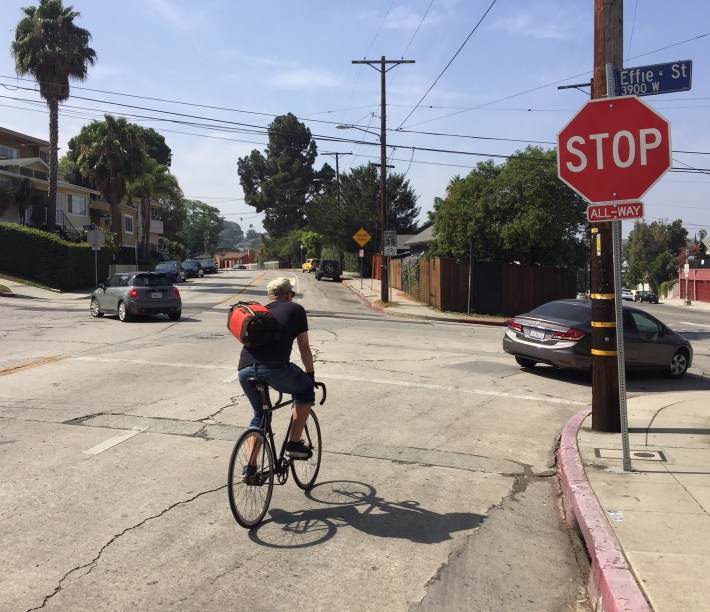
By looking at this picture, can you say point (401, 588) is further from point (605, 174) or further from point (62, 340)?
point (62, 340)

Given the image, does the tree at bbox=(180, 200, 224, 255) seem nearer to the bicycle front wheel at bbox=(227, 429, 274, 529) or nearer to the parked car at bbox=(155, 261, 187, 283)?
the parked car at bbox=(155, 261, 187, 283)

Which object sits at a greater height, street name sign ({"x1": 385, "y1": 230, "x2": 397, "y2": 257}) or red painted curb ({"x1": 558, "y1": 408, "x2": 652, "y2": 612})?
street name sign ({"x1": 385, "y1": 230, "x2": 397, "y2": 257})

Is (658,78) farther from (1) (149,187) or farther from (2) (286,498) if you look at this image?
(1) (149,187)

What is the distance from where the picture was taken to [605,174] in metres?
6.20

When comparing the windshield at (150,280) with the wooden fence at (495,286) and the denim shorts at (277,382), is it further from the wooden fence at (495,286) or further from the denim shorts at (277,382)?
the denim shorts at (277,382)

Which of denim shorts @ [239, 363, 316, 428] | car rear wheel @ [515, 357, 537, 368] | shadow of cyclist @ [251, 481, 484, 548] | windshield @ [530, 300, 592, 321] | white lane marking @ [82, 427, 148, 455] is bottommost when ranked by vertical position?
shadow of cyclist @ [251, 481, 484, 548]

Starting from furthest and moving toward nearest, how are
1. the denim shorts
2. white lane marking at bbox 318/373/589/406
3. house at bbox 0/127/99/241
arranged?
house at bbox 0/127/99/241 → white lane marking at bbox 318/373/589/406 → the denim shorts

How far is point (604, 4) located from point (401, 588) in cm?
668

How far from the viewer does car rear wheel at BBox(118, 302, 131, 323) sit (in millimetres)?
19750

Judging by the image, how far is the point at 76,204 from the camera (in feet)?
161

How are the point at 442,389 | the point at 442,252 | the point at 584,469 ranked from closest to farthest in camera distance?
the point at 584,469 < the point at 442,389 < the point at 442,252

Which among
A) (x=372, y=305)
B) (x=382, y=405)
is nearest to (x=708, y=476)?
(x=382, y=405)

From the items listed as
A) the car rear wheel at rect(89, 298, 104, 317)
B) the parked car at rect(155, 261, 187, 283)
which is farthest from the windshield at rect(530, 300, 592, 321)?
the parked car at rect(155, 261, 187, 283)

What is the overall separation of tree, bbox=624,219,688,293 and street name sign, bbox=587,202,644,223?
253ft
